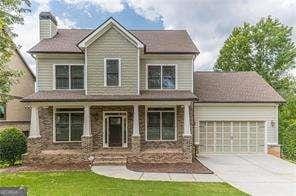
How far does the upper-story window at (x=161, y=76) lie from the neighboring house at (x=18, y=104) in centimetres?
883

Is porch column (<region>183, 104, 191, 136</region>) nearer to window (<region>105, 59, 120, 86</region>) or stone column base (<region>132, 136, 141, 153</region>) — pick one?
stone column base (<region>132, 136, 141, 153</region>)

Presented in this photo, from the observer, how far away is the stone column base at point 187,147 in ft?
62.3

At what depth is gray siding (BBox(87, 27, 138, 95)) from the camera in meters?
20.2

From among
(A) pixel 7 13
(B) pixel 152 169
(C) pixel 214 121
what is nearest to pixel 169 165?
(B) pixel 152 169

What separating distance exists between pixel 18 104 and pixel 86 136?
1023cm

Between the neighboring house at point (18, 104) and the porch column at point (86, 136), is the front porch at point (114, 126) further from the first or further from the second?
the neighboring house at point (18, 104)

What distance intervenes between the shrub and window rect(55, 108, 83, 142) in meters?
2.02

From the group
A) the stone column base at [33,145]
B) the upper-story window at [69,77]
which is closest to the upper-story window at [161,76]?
the upper-story window at [69,77]

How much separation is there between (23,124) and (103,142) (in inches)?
377

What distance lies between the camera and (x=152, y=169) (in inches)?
662

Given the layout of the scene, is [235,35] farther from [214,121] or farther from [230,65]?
[214,121]

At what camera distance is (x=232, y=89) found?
24.2m

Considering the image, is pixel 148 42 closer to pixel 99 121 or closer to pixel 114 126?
pixel 114 126

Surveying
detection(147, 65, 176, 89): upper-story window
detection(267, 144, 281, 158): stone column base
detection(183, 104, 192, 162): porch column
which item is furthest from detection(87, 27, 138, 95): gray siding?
detection(267, 144, 281, 158): stone column base
